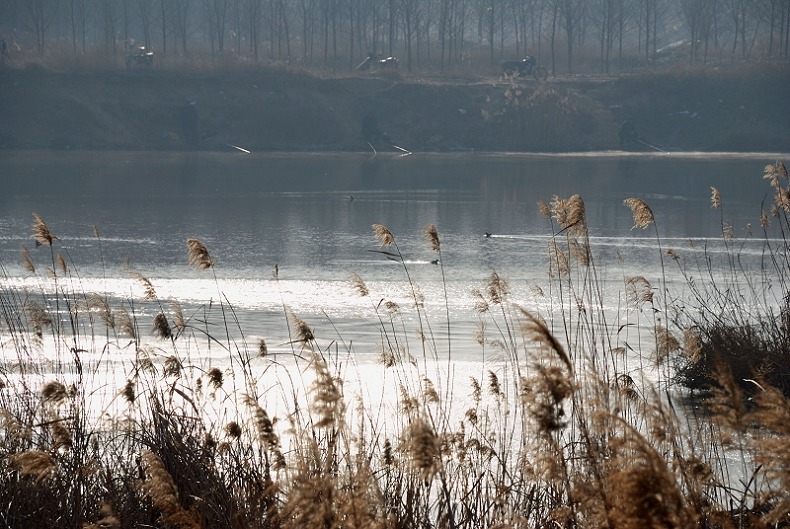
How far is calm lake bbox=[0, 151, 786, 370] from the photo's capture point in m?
13.3

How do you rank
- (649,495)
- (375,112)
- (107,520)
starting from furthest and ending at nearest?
(375,112) → (107,520) → (649,495)

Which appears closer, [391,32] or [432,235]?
[432,235]

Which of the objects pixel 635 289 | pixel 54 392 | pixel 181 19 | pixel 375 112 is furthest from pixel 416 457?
pixel 181 19

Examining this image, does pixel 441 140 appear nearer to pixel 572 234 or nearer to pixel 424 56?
pixel 424 56

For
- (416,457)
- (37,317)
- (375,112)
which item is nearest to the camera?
(416,457)

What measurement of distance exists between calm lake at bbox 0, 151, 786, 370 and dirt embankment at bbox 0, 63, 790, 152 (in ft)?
43.0

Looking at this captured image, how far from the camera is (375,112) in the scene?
64.9 meters

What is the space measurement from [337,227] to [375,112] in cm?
4334

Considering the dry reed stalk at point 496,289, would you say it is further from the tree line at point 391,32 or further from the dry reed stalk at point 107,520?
the tree line at point 391,32

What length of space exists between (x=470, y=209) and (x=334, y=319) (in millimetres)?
14270

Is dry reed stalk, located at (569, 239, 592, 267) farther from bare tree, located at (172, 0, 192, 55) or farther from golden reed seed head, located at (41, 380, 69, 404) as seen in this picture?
bare tree, located at (172, 0, 192, 55)

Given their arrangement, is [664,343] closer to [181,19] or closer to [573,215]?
[573,215]

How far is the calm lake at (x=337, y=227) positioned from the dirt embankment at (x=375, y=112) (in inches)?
515

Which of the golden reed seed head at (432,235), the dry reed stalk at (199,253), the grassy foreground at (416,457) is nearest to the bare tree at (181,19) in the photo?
the golden reed seed head at (432,235)
